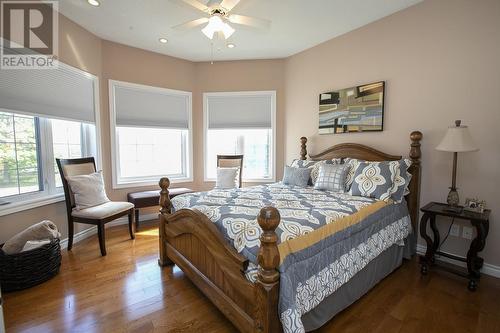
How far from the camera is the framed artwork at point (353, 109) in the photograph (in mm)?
2936

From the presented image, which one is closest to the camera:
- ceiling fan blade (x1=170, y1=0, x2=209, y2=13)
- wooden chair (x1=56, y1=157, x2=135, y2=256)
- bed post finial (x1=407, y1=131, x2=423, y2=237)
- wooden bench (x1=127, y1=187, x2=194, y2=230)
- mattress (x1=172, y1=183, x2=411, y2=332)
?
mattress (x1=172, y1=183, x2=411, y2=332)

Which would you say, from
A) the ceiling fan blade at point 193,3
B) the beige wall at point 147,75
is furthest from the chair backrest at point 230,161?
the ceiling fan blade at point 193,3

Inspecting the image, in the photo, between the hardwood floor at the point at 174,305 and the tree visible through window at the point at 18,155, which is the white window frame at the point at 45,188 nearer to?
the tree visible through window at the point at 18,155

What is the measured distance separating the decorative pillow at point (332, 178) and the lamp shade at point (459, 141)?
3.20ft

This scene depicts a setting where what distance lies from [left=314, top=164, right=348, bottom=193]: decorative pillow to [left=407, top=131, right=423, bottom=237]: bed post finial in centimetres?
69

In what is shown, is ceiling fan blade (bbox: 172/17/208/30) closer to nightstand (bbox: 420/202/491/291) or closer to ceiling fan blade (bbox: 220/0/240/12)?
ceiling fan blade (bbox: 220/0/240/12)

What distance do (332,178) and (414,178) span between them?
860 mm

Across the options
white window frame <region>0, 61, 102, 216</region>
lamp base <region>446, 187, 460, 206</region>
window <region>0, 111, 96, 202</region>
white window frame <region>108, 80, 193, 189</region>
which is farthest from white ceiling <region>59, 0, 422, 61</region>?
lamp base <region>446, 187, 460, 206</region>

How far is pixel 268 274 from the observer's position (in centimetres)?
126

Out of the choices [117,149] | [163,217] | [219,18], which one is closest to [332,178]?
[163,217]

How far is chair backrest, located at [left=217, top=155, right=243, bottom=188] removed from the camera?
13.4ft

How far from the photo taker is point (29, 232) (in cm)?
224

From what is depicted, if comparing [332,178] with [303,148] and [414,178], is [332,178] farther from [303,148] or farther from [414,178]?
[303,148]

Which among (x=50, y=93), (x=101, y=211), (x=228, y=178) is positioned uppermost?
(x=50, y=93)
